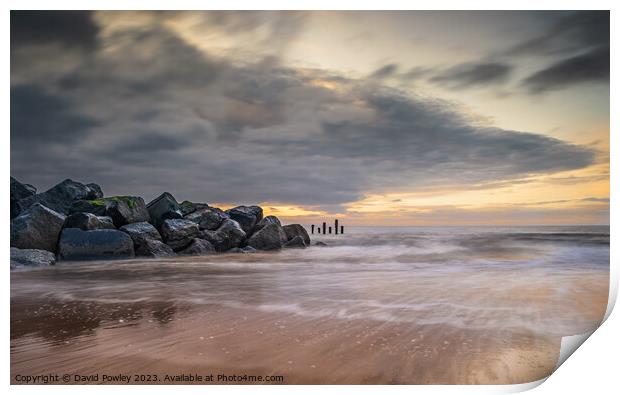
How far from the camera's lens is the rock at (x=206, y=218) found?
1177 cm

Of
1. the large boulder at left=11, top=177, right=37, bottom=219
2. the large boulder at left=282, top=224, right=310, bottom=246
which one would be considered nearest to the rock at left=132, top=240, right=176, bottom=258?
the large boulder at left=11, top=177, right=37, bottom=219

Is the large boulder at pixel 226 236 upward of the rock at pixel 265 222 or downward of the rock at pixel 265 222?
downward

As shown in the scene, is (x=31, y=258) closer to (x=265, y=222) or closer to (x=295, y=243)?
(x=265, y=222)

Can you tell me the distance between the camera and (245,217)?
1284 cm

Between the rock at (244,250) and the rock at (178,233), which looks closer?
the rock at (178,233)

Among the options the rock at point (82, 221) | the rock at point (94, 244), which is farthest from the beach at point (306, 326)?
the rock at point (82, 221)

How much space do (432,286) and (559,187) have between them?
7.88 ft

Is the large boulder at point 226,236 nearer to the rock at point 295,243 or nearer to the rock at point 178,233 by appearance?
the rock at point 178,233

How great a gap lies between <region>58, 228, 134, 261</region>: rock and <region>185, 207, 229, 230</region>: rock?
2.90 meters

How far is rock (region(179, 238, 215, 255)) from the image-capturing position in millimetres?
10367

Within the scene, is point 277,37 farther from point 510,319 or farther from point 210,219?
point 210,219

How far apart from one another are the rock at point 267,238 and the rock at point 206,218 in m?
1.07

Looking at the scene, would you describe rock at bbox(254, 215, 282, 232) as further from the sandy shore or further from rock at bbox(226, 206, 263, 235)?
the sandy shore
